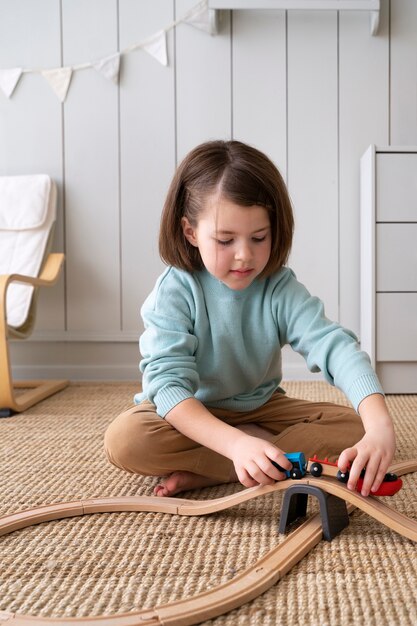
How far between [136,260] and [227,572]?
61.3 inches

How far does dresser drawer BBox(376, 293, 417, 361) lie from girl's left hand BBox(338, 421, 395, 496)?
1.12 m

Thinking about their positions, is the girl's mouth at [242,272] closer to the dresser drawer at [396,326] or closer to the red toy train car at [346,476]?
the red toy train car at [346,476]

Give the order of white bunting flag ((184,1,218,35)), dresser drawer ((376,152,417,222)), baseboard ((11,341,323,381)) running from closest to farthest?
1. dresser drawer ((376,152,417,222))
2. white bunting flag ((184,1,218,35))
3. baseboard ((11,341,323,381))

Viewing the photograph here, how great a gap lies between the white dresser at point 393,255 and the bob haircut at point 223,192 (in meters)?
0.91

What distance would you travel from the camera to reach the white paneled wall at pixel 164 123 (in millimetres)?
2092

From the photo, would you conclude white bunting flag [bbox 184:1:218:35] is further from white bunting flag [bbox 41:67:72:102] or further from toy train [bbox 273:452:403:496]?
toy train [bbox 273:452:403:496]

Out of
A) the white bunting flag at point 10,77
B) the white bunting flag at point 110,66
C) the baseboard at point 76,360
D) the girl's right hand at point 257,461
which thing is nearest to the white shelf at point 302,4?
the white bunting flag at point 110,66

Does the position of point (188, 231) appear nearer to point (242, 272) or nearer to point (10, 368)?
point (242, 272)

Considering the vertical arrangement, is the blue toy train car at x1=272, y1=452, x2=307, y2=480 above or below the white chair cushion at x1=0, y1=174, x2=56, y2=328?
below

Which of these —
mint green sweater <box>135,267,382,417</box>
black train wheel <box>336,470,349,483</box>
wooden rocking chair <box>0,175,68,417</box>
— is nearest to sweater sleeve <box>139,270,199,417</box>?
mint green sweater <box>135,267,382,417</box>

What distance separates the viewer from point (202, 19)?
2084 mm

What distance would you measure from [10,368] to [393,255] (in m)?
1.04

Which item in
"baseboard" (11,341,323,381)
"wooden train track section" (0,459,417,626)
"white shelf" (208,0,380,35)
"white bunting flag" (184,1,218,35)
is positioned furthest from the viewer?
"baseboard" (11,341,323,381)

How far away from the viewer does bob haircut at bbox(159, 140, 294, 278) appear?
91 cm
